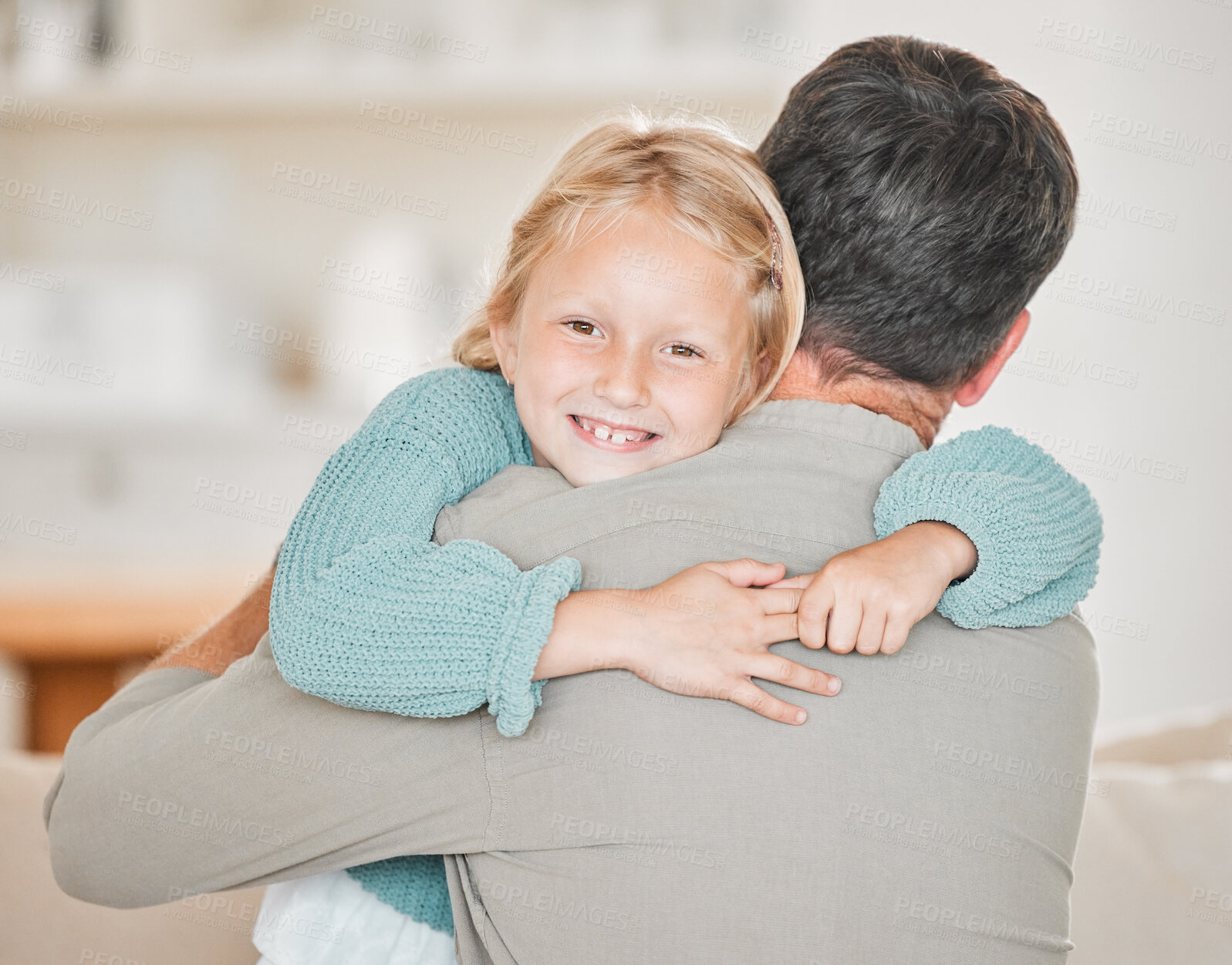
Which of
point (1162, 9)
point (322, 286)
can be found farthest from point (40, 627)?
point (1162, 9)

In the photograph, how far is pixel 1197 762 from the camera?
1.61 meters

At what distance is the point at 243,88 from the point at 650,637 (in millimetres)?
2286

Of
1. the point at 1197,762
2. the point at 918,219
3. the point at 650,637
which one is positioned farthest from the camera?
the point at 1197,762

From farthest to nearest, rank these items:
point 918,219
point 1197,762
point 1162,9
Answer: point 1162,9, point 1197,762, point 918,219

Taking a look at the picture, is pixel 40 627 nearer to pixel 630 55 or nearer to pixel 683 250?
pixel 630 55

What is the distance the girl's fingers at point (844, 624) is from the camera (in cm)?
77

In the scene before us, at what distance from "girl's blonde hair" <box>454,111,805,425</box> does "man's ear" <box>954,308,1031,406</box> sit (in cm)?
17

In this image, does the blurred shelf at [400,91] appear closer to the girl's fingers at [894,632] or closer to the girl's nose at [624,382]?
the girl's nose at [624,382]

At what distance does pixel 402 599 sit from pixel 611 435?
0.32 m

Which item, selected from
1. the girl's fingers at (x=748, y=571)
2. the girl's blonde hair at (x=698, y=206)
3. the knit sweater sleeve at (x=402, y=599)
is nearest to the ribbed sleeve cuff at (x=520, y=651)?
the knit sweater sleeve at (x=402, y=599)

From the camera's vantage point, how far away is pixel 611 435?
1.04 meters

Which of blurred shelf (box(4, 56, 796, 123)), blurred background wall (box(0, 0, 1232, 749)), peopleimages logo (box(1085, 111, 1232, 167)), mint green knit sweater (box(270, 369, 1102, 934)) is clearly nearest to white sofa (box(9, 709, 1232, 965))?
mint green knit sweater (box(270, 369, 1102, 934))

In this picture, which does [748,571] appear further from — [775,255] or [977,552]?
[775,255]

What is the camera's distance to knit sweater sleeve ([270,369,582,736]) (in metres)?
0.75
